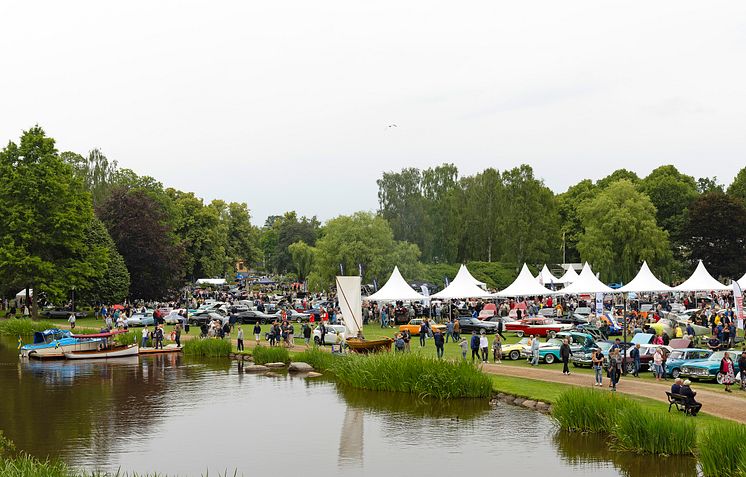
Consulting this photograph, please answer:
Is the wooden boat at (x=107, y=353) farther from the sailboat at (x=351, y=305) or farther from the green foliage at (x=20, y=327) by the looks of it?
the sailboat at (x=351, y=305)

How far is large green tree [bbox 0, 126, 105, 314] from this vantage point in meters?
66.8

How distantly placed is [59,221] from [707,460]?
5894 cm

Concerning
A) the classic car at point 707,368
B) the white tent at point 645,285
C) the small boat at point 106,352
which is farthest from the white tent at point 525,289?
the classic car at point 707,368

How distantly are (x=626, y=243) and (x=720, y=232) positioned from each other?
11.5 metres

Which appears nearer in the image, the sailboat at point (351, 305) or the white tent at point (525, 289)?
the sailboat at point (351, 305)

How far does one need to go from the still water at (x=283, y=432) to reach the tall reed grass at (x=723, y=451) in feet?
4.19

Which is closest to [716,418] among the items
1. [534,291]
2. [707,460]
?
[707,460]

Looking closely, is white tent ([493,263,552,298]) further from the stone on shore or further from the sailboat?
the stone on shore

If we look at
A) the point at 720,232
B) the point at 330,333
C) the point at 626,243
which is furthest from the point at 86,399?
the point at 720,232

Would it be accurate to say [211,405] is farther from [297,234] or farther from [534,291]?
[297,234]

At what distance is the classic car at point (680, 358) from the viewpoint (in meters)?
33.5

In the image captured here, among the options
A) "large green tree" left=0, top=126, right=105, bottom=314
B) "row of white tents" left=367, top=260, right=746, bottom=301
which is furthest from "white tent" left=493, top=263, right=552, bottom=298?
"large green tree" left=0, top=126, right=105, bottom=314

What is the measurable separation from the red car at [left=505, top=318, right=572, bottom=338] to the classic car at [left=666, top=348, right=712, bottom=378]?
13554 millimetres

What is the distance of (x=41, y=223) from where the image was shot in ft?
223
